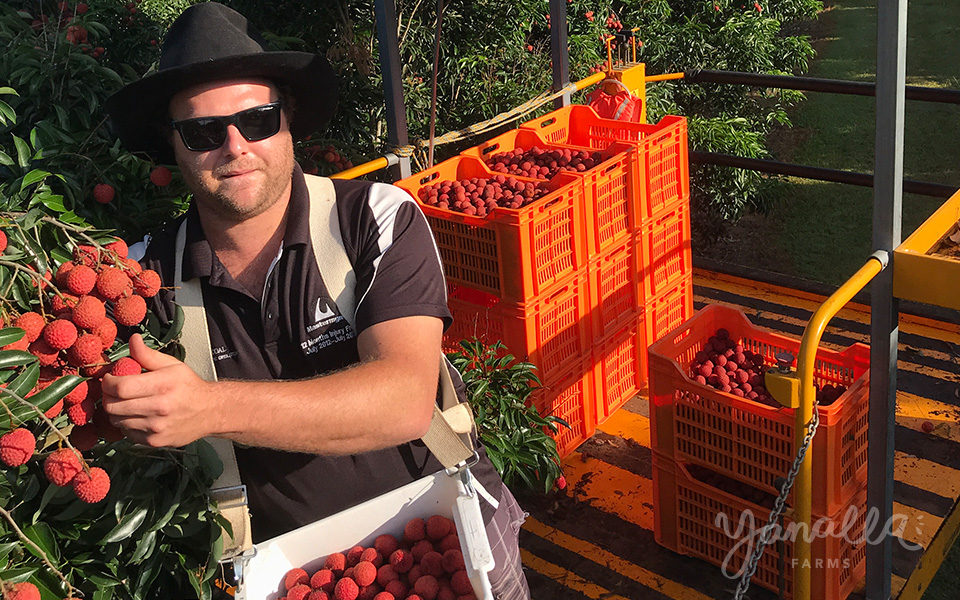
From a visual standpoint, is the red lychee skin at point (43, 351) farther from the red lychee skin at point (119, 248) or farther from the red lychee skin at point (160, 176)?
the red lychee skin at point (160, 176)

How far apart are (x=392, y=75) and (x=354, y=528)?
2528 millimetres

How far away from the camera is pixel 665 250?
171 inches

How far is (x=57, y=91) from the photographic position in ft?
10.1

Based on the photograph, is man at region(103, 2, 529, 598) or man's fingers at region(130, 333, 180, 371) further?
man at region(103, 2, 529, 598)

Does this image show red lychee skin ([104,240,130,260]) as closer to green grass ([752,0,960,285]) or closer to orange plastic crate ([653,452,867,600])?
orange plastic crate ([653,452,867,600])

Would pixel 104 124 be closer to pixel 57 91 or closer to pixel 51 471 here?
pixel 57 91

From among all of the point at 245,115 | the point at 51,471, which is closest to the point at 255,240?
the point at 245,115

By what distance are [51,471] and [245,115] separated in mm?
907

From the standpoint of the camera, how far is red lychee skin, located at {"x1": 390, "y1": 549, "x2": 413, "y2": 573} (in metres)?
1.90

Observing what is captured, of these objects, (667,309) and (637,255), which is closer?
(637,255)

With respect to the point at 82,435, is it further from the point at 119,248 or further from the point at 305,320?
the point at 305,320

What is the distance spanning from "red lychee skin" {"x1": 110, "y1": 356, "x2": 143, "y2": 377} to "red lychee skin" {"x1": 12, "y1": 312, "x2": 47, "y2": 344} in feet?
0.45

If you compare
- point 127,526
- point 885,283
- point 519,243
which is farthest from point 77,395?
point 519,243

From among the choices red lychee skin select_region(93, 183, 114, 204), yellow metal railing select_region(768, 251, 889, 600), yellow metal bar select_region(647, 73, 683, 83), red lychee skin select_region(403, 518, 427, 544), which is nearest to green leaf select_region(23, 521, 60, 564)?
red lychee skin select_region(403, 518, 427, 544)
